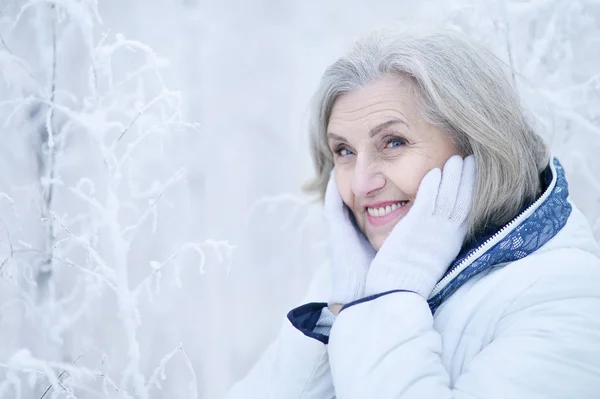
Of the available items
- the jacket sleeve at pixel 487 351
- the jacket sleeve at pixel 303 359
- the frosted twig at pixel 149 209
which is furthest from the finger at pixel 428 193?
the frosted twig at pixel 149 209

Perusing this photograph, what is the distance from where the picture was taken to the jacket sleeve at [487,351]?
3.39 ft

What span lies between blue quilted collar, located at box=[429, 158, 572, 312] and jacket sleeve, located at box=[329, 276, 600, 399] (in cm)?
10

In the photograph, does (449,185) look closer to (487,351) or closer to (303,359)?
(487,351)

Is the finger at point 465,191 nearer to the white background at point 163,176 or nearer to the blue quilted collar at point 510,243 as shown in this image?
the blue quilted collar at point 510,243

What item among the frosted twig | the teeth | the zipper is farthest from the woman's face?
the frosted twig

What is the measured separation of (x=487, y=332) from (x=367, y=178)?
47 centimetres

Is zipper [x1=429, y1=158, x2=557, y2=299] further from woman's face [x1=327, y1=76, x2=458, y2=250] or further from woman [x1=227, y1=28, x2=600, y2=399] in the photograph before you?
woman's face [x1=327, y1=76, x2=458, y2=250]

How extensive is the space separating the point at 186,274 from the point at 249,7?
0.85 m

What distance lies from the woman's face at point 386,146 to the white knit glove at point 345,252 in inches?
1.7

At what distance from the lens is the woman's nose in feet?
4.67

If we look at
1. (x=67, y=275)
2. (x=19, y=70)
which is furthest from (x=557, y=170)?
(x=19, y=70)

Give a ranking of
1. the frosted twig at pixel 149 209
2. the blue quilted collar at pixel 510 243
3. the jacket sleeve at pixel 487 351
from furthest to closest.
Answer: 1. the frosted twig at pixel 149 209
2. the blue quilted collar at pixel 510 243
3. the jacket sleeve at pixel 487 351

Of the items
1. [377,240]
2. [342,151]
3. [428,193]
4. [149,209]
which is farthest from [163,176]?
[428,193]

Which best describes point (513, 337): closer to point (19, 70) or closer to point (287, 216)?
point (287, 216)
